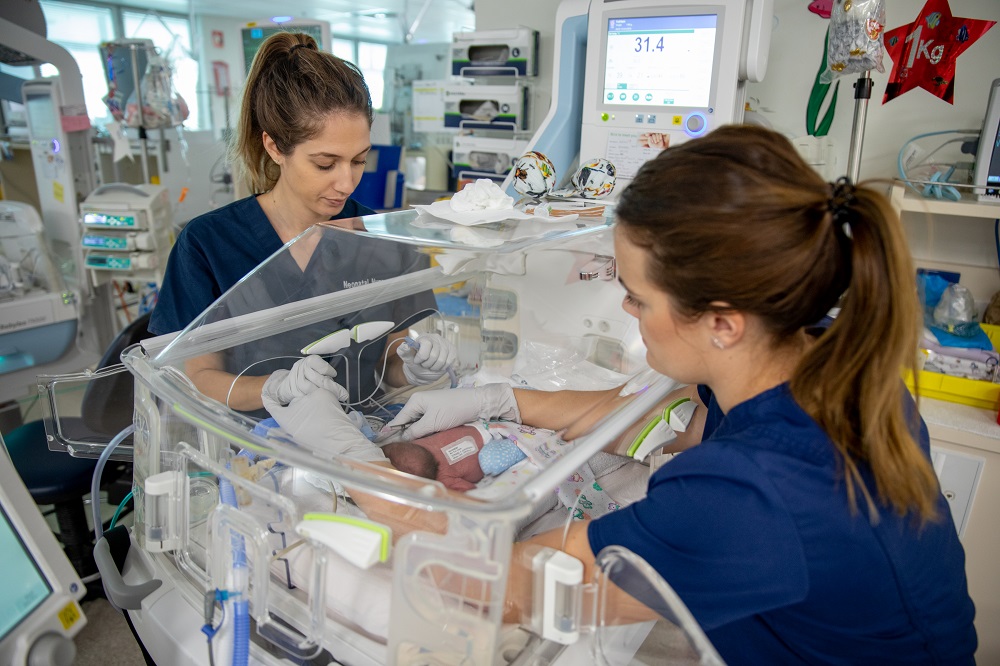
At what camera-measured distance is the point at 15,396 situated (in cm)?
262

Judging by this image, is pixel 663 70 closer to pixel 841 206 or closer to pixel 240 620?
pixel 841 206

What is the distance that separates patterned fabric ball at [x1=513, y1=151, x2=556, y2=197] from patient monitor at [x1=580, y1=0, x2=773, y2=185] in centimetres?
29

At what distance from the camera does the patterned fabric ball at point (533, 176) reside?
1.70 m

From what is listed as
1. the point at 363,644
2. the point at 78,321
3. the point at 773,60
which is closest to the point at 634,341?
the point at 363,644

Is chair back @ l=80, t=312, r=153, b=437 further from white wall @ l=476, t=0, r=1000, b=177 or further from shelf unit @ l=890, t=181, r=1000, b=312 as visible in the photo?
shelf unit @ l=890, t=181, r=1000, b=312

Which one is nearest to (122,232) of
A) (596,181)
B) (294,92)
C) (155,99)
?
(155,99)

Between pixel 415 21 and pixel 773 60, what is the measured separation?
7480 millimetres

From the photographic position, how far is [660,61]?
198cm

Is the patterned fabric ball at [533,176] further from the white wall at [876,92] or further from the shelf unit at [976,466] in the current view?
the white wall at [876,92]

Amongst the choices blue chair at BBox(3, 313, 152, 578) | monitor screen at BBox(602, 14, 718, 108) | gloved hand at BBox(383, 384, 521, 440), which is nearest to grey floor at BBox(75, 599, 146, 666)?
blue chair at BBox(3, 313, 152, 578)

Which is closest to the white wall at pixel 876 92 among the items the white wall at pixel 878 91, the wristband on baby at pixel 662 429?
the white wall at pixel 878 91

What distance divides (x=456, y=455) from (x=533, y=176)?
818mm

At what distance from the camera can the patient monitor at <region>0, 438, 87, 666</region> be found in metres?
0.69

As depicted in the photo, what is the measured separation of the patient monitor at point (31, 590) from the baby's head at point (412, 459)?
48 cm
